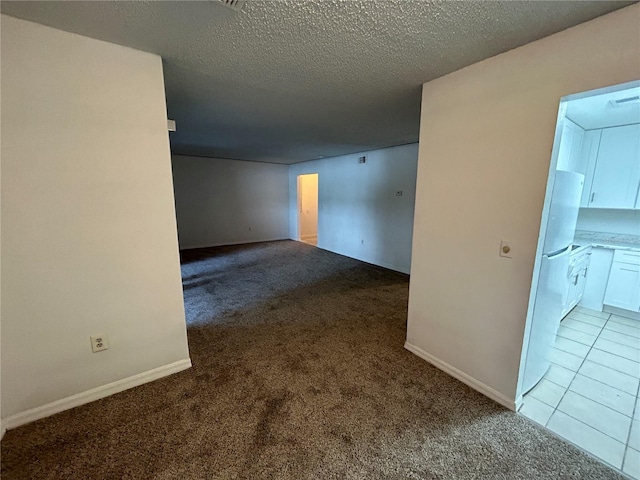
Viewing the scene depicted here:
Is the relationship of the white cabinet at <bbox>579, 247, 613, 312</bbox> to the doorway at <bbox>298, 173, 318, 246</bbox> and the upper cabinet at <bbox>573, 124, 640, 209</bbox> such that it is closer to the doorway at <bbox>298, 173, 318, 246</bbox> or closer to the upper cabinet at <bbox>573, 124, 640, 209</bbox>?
the upper cabinet at <bbox>573, 124, 640, 209</bbox>

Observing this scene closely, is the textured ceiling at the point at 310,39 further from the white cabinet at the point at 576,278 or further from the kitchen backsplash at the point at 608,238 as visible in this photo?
the kitchen backsplash at the point at 608,238

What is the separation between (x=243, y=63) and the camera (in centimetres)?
175

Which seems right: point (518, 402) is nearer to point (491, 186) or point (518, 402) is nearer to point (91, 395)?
point (491, 186)

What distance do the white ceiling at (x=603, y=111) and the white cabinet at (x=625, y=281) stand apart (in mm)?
1472

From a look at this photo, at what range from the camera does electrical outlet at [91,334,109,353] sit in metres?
1.71

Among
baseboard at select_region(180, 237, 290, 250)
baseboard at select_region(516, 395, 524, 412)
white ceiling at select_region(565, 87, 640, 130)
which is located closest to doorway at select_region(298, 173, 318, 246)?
baseboard at select_region(180, 237, 290, 250)

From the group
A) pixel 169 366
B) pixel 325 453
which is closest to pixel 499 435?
pixel 325 453

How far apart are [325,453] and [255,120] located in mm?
3244

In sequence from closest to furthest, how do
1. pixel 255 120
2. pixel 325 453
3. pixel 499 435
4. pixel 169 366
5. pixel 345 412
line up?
pixel 325 453
pixel 499 435
pixel 345 412
pixel 169 366
pixel 255 120

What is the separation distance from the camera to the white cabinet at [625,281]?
9.54 ft

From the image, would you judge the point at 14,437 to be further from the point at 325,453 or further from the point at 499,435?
the point at 499,435

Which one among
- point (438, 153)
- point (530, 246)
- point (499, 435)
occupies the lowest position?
point (499, 435)

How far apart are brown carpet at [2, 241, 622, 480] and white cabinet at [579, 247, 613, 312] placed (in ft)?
8.91

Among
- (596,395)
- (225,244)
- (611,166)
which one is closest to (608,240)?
(611,166)
